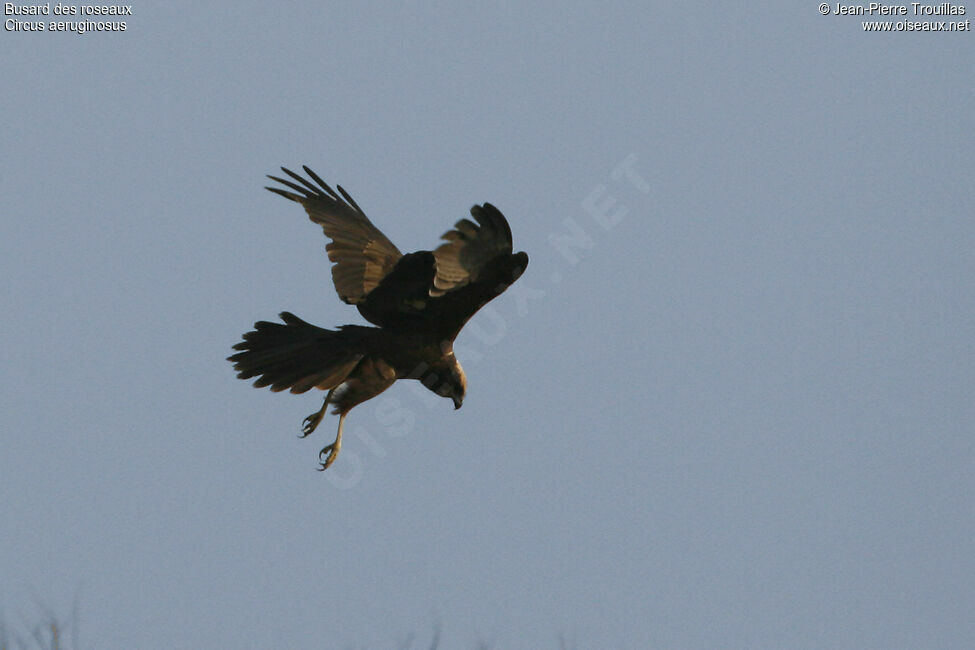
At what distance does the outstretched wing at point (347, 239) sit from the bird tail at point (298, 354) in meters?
0.30

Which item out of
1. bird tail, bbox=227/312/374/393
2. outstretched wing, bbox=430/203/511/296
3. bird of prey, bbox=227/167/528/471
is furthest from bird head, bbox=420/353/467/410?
outstretched wing, bbox=430/203/511/296

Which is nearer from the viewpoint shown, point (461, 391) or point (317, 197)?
point (461, 391)

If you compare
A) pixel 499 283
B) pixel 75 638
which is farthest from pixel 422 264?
pixel 75 638

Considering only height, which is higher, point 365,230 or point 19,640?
point 365,230

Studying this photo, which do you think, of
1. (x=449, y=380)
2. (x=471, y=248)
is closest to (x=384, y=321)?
(x=449, y=380)

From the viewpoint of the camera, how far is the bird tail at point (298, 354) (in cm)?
698

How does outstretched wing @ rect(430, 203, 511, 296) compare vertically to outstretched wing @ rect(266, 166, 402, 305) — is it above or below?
below

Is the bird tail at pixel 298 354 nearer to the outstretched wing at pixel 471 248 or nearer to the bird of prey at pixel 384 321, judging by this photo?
the bird of prey at pixel 384 321

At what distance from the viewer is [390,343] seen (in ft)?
24.0

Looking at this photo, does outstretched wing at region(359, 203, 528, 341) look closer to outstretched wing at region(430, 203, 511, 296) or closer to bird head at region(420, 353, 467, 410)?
outstretched wing at region(430, 203, 511, 296)

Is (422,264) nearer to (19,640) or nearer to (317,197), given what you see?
(317,197)

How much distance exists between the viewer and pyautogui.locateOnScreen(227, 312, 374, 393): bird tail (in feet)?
22.9

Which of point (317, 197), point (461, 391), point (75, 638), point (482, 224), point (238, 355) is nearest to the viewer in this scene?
point (75, 638)

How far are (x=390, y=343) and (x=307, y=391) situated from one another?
58cm
